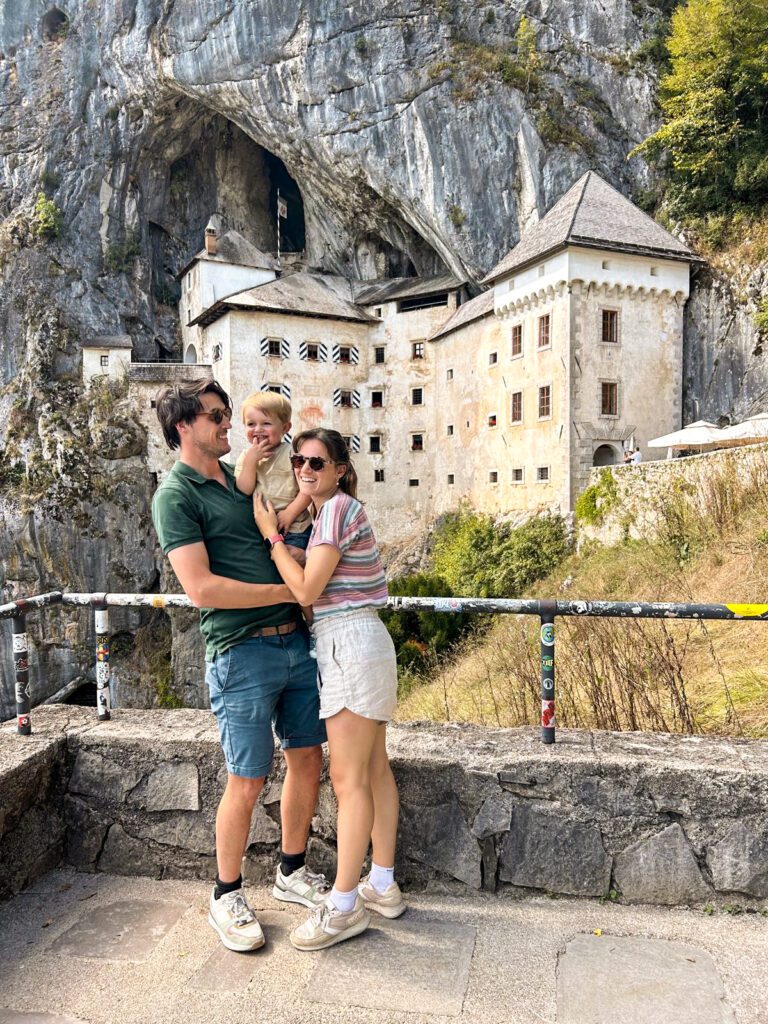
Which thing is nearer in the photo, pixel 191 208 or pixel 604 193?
pixel 604 193

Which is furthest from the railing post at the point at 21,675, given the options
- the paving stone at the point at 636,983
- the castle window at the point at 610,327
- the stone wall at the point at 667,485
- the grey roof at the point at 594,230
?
the castle window at the point at 610,327

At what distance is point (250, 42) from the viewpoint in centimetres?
3269

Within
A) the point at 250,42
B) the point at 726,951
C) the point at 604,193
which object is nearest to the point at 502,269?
the point at 604,193

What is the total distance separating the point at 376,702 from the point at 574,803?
102 centimetres

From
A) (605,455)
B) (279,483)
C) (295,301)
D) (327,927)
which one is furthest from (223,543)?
(295,301)

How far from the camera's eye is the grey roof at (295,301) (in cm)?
3144

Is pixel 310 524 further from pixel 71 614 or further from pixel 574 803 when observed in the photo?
pixel 71 614

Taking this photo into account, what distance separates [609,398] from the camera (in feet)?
78.8

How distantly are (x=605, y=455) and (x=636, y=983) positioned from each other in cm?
2309

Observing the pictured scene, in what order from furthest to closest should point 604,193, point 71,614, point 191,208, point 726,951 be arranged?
point 191,208, point 71,614, point 604,193, point 726,951

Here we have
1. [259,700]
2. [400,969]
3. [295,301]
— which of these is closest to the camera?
[400,969]

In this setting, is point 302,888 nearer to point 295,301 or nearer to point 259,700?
point 259,700

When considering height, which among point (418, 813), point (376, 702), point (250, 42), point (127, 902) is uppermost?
point (250, 42)

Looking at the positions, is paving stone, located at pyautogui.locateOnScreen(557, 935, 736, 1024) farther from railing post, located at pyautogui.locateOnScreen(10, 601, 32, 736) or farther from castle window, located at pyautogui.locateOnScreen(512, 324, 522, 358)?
castle window, located at pyautogui.locateOnScreen(512, 324, 522, 358)
